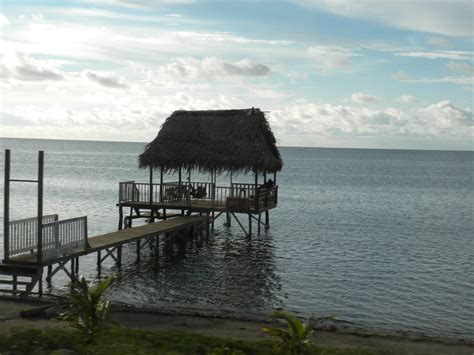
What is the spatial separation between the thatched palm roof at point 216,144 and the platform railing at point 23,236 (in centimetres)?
1365

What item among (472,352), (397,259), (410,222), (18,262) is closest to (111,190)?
(410,222)

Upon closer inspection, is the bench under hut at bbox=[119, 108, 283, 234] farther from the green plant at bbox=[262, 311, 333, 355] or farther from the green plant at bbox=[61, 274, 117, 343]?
the green plant at bbox=[262, 311, 333, 355]

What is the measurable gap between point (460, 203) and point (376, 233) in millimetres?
28108

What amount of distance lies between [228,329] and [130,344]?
3.12m

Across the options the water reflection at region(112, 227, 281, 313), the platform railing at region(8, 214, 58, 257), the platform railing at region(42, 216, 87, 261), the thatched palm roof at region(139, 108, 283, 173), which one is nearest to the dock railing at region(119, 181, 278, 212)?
the thatched palm roof at region(139, 108, 283, 173)

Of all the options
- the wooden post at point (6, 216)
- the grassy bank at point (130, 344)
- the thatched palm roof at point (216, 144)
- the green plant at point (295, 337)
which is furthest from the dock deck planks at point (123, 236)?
the green plant at point (295, 337)

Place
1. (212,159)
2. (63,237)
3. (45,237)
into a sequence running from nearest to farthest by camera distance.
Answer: (45,237) → (63,237) → (212,159)

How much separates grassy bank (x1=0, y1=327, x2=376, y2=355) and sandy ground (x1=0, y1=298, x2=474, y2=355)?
825mm

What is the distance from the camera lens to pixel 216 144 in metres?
31.3

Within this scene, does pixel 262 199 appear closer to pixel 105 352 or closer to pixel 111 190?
pixel 105 352

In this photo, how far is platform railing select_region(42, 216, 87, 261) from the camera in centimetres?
1748

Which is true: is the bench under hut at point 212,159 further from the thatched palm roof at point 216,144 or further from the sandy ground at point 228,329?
the sandy ground at point 228,329

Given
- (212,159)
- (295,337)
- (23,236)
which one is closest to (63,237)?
(23,236)

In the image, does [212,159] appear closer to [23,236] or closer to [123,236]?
[123,236]
